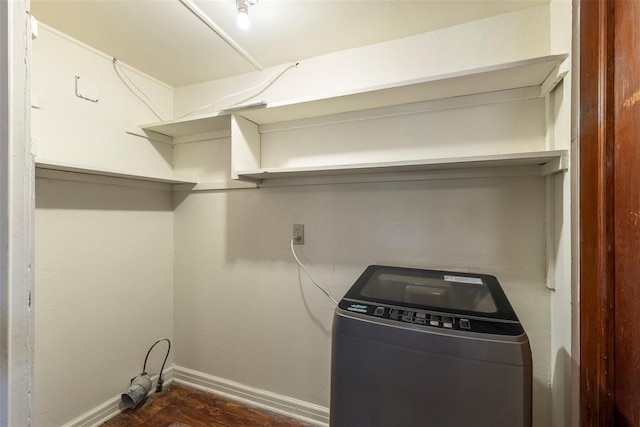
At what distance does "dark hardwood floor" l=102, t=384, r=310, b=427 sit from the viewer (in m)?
1.61

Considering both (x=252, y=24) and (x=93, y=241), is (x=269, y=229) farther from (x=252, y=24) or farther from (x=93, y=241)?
(x=252, y=24)

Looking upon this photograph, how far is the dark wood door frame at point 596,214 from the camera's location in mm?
798

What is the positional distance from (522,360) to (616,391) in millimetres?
324

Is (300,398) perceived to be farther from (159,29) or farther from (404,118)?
(159,29)

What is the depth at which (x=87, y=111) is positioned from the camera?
1562 mm

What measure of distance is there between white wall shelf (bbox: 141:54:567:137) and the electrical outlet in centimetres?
67

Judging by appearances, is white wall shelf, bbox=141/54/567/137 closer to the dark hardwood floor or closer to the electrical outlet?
the electrical outlet

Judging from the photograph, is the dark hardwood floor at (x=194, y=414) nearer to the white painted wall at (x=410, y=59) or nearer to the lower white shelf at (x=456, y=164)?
the lower white shelf at (x=456, y=164)

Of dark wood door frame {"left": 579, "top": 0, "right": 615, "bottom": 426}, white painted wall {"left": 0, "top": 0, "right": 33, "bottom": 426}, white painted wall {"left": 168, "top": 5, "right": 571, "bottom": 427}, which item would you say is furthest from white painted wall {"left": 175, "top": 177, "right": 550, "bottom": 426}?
white painted wall {"left": 0, "top": 0, "right": 33, "bottom": 426}

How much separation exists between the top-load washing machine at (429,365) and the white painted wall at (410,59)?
1.09 meters

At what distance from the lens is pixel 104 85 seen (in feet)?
5.38

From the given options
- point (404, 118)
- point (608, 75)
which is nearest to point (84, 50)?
point (404, 118)

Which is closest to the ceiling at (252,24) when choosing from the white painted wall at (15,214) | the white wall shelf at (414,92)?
the white wall shelf at (414,92)

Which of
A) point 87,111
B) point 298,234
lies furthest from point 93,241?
point 298,234
